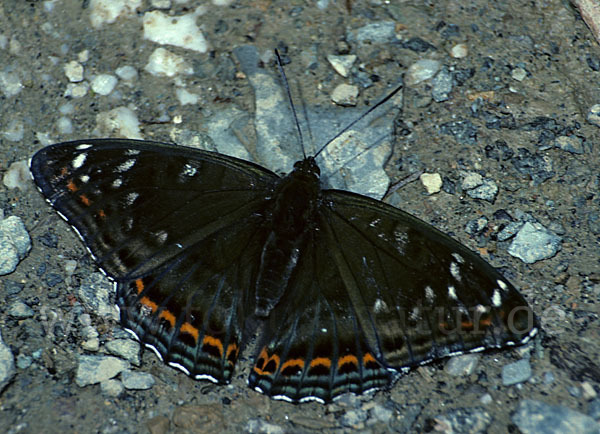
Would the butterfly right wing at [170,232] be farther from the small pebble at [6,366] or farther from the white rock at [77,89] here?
the white rock at [77,89]

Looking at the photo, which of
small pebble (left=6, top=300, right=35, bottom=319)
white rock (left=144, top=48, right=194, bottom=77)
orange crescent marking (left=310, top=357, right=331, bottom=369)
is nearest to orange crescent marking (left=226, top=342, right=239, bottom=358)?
orange crescent marking (left=310, top=357, right=331, bottom=369)

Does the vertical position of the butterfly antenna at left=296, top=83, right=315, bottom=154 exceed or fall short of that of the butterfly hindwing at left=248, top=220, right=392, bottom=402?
it exceeds it

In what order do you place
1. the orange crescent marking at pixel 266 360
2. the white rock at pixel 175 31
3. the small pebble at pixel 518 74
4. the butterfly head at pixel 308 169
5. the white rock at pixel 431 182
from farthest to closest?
the white rock at pixel 175 31, the small pebble at pixel 518 74, the white rock at pixel 431 182, the butterfly head at pixel 308 169, the orange crescent marking at pixel 266 360

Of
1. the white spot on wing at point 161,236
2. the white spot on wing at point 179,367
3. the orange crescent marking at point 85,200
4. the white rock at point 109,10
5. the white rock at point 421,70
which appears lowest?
the white spot on wing at point 179,367

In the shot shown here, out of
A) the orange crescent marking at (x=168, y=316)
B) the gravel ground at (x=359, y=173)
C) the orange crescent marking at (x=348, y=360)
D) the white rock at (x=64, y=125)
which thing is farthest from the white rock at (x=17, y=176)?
the orange crescent marking at (x=348, y=360)

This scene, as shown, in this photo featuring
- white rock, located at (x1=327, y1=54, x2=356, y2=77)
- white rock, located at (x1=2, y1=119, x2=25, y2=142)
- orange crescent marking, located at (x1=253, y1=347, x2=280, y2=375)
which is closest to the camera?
orange crescent marking, located at (x1=253, y1=347, x2=280, y2=375)

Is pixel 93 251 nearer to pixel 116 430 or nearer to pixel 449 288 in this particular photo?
pixel 116 430

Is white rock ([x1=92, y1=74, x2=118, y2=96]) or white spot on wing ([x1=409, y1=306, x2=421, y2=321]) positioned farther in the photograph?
white rock ([x1=92, y1=74, x2=118, y2=96])

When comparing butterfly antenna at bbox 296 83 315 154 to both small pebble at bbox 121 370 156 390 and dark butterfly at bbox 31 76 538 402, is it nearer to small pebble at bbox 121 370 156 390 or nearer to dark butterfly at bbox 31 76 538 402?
dark butterfly at bbox 31 76 538 402

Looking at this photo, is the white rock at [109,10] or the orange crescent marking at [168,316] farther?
the white rock at [109,10]
